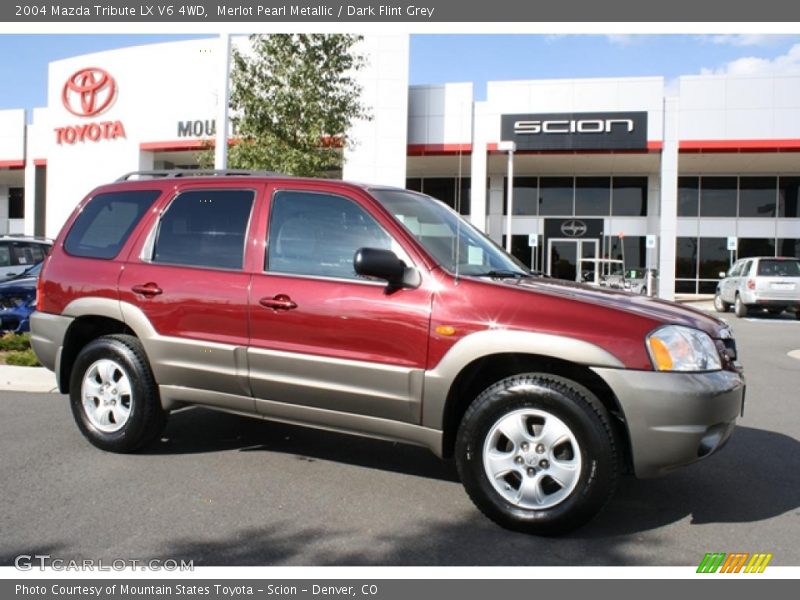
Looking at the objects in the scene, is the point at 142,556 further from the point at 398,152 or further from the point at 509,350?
the point at 398,152

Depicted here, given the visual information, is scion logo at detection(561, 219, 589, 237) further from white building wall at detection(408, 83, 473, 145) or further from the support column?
white building wall at detection(408, 83, 473, 145)

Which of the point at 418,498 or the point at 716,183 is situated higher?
the point at 716,183

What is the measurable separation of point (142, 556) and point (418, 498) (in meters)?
1.59

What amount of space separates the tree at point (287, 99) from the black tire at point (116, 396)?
8565mm

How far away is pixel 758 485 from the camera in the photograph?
4.55 metres

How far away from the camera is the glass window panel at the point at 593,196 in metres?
29.6

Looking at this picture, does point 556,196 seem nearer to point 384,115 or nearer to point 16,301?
point 384,115

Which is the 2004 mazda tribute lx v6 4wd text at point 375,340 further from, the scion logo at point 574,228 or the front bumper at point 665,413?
the scion logo at point 574,228

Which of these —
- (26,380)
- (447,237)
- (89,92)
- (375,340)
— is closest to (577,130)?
(89,92)

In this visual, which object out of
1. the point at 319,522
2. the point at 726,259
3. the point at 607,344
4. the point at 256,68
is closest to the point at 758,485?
the point at 607,344

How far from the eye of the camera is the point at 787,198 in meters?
29.0

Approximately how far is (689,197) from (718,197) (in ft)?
3.74

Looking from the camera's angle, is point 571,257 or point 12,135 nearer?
point 571,257

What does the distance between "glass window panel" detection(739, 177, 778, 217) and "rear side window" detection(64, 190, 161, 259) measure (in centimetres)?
2913
